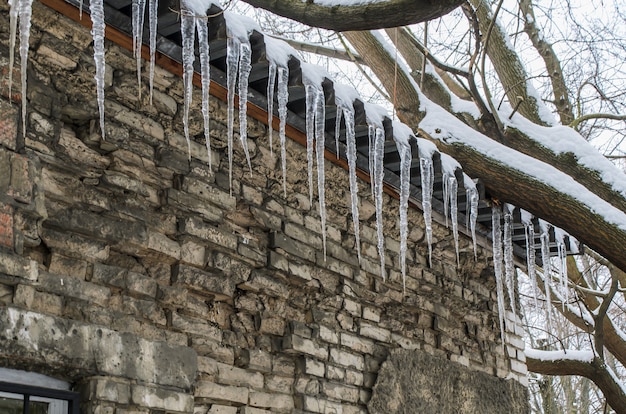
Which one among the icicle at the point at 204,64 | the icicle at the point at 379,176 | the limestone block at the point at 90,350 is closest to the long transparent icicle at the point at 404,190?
the icicle at the point at 379,176

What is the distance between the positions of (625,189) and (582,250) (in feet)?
5.05

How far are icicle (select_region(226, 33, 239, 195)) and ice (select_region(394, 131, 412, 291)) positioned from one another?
1088 mm

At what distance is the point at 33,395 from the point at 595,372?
569 cm

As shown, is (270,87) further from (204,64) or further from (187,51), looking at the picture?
(187,51)

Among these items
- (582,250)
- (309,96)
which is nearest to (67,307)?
(309,96)

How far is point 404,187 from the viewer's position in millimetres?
4547

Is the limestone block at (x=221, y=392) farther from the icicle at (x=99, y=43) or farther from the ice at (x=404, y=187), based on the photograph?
the ice at (x=404, y=187)

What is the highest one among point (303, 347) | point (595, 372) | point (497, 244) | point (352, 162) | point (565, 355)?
point (352, 162)

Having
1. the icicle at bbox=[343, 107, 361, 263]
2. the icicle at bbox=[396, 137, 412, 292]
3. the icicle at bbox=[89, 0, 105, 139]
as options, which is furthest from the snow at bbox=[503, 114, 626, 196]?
the icicle at bbox=[89, 0, 105, 139]

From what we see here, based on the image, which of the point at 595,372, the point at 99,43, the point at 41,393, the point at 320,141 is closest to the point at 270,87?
the point at 320,141

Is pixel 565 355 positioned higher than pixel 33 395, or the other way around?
pixel 565 355

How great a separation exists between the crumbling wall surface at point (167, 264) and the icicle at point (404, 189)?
0.20 metres

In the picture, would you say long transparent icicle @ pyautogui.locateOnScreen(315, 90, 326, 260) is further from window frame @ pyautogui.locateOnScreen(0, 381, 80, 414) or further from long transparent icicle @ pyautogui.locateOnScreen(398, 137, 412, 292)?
window frame @ pyautogui.locateOnScreen(0, 381, 80, 414)

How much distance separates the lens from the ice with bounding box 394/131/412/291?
4367mm
